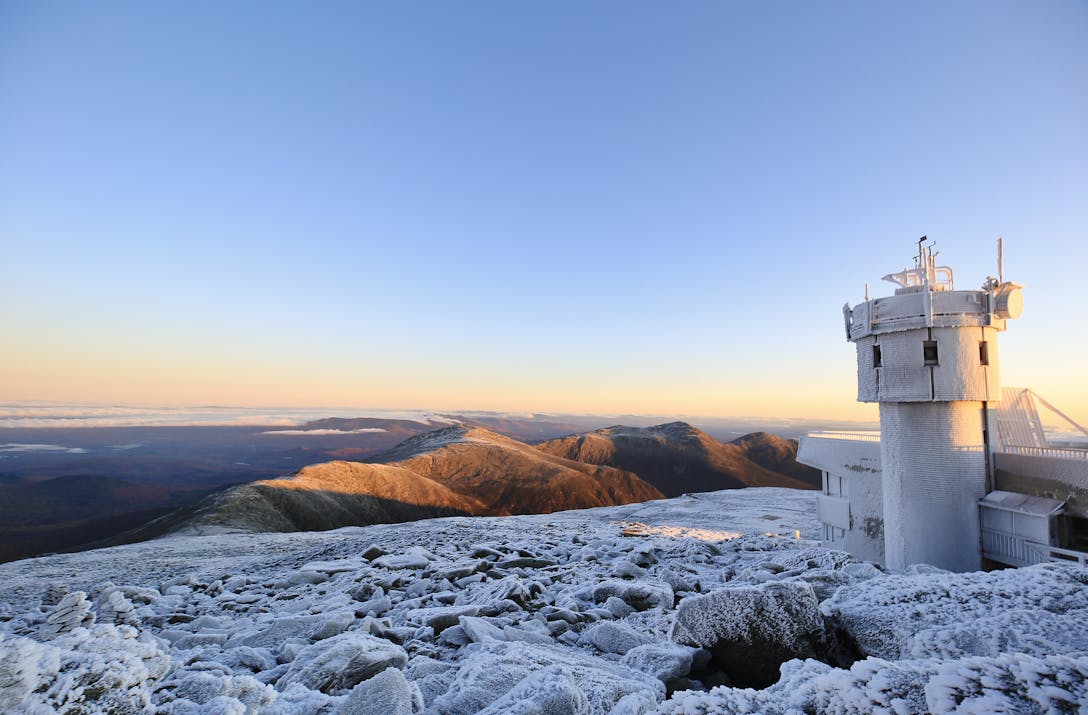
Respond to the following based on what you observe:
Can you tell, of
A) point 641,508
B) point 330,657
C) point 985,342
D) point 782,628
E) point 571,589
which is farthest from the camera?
point 641,508

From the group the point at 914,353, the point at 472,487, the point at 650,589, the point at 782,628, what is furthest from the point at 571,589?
the point at 472,487

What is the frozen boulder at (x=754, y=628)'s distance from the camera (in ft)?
16.4

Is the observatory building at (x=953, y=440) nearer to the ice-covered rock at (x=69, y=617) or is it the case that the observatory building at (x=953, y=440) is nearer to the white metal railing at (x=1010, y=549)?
the white metal railing at (x=1010, y=549)

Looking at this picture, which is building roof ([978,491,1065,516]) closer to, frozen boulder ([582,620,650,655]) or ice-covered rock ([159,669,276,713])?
frozen boulder ([582,620,650,655])

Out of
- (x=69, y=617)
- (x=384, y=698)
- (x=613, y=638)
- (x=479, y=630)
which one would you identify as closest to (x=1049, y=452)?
(x=613, y=638)

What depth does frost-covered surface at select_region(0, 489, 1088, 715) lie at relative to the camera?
3.28 m

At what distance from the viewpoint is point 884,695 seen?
2.92 metres

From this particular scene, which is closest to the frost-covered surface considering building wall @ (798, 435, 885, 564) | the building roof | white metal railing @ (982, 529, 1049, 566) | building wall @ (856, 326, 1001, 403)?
building wall @ (856, 326, 1001, 403)

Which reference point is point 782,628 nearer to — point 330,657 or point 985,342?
point 330,657

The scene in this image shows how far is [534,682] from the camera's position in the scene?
161 inches

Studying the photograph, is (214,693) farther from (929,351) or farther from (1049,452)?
(1049,452)

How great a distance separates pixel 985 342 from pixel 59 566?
2612 cm

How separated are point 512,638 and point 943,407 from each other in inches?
558

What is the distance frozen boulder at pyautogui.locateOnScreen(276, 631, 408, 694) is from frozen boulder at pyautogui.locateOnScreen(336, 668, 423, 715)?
587mm
